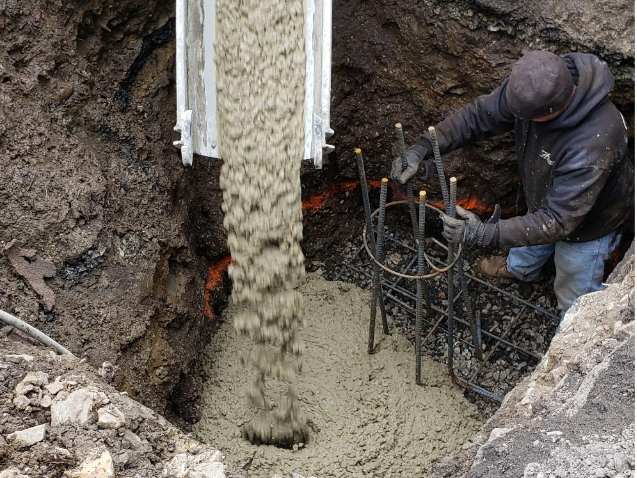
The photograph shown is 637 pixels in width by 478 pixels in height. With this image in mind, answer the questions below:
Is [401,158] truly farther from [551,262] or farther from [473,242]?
[551,262]

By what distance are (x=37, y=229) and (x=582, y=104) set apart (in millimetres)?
2669

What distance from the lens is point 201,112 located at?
3912 millimetres

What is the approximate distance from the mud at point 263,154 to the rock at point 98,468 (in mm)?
1305

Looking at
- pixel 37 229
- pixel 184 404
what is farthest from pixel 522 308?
pixel 37 229

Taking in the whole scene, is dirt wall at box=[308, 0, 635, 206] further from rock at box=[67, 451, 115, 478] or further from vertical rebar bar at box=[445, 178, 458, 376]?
rock at box=[67, 451, 115, 478]

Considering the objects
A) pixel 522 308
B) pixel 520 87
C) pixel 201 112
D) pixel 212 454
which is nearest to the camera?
pixel 212 454

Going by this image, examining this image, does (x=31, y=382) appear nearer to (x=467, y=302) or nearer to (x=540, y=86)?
(x=467, y=302)

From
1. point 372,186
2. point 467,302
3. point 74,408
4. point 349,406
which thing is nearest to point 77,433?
point 74,408

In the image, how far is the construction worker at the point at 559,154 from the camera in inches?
136

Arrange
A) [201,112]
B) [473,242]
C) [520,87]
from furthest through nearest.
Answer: [201,112], [473,242], [520,87]

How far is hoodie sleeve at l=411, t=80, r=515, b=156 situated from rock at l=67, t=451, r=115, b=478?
7.19 feet

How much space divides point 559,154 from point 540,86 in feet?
1.37

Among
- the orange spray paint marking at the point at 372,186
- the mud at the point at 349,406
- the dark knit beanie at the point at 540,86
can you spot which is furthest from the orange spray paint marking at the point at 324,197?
the dark knit beanie at the point at 540,86

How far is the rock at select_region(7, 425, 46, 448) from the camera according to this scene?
265 centimetres
